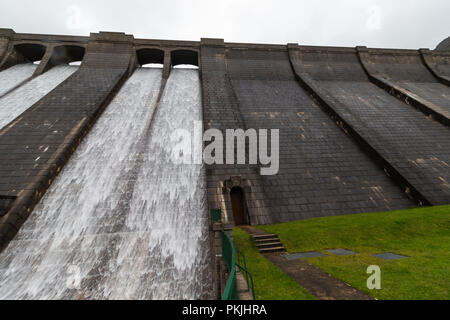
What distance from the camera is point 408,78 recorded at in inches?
1022

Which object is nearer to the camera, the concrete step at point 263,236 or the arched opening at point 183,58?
the concrete step at point 263,236

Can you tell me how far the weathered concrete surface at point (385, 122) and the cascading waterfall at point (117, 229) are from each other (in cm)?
1289

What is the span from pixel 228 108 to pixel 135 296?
13416 millimetres

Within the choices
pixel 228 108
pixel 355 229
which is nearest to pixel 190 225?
pixel 355 229

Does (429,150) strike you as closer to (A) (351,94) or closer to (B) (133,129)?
(A) (351,94)

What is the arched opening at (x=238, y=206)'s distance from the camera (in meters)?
11.2

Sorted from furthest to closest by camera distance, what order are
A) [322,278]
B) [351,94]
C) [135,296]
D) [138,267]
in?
[351,94], [138,267], [135,296], [322,278]

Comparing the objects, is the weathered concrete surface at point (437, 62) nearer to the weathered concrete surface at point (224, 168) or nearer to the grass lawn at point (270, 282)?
the weathered concrete surface at point (224, 168)

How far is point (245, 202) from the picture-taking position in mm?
11227

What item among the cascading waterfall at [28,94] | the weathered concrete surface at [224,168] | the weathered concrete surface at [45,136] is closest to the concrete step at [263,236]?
the weathered concrete surface at [224,168]

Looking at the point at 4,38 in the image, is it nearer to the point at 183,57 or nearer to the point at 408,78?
→ the point at 183,57

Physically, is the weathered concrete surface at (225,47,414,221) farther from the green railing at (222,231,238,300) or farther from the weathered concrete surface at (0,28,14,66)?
the weathered concrete surface at (0,28,14,66)

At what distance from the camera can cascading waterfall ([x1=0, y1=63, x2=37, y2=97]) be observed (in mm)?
19234

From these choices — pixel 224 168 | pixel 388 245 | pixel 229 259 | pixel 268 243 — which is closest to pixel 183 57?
pixel 224 168
